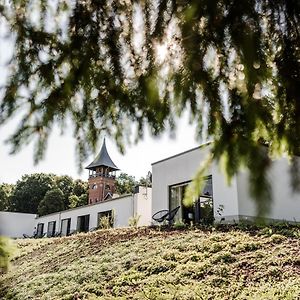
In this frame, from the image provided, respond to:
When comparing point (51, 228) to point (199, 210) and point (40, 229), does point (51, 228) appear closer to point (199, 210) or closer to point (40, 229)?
point (40, 229)

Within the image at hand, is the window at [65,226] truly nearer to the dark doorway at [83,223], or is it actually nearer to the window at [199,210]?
the dark doorway at [83,223]

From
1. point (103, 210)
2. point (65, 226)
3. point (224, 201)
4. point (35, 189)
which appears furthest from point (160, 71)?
point (35, 189)

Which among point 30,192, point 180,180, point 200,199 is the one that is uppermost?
point 30,192

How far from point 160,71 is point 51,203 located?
3418cm

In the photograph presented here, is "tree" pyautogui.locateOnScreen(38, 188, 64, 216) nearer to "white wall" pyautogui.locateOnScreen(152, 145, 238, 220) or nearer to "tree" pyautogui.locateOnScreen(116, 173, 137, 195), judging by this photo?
"tree" pyautogui.locateOnScreen(116, 173, 137, 195)

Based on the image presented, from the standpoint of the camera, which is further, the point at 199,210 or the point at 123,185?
the point at 123,185

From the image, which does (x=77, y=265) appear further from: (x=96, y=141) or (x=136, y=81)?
(x=136, y=81)

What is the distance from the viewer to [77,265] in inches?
305

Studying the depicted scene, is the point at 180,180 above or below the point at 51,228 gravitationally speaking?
above

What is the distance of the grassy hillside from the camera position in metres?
4.97

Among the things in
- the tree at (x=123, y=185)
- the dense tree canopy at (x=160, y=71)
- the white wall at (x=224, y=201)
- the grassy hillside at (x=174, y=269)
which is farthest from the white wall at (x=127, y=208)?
the tree at (x=123, y=185)

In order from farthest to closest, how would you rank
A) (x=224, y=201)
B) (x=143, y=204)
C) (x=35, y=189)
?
(x=35, y=189) < (x=143, y=204) < (x=224, y=201)

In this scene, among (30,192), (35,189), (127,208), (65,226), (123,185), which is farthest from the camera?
(123,185)

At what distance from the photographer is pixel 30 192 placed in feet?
131
